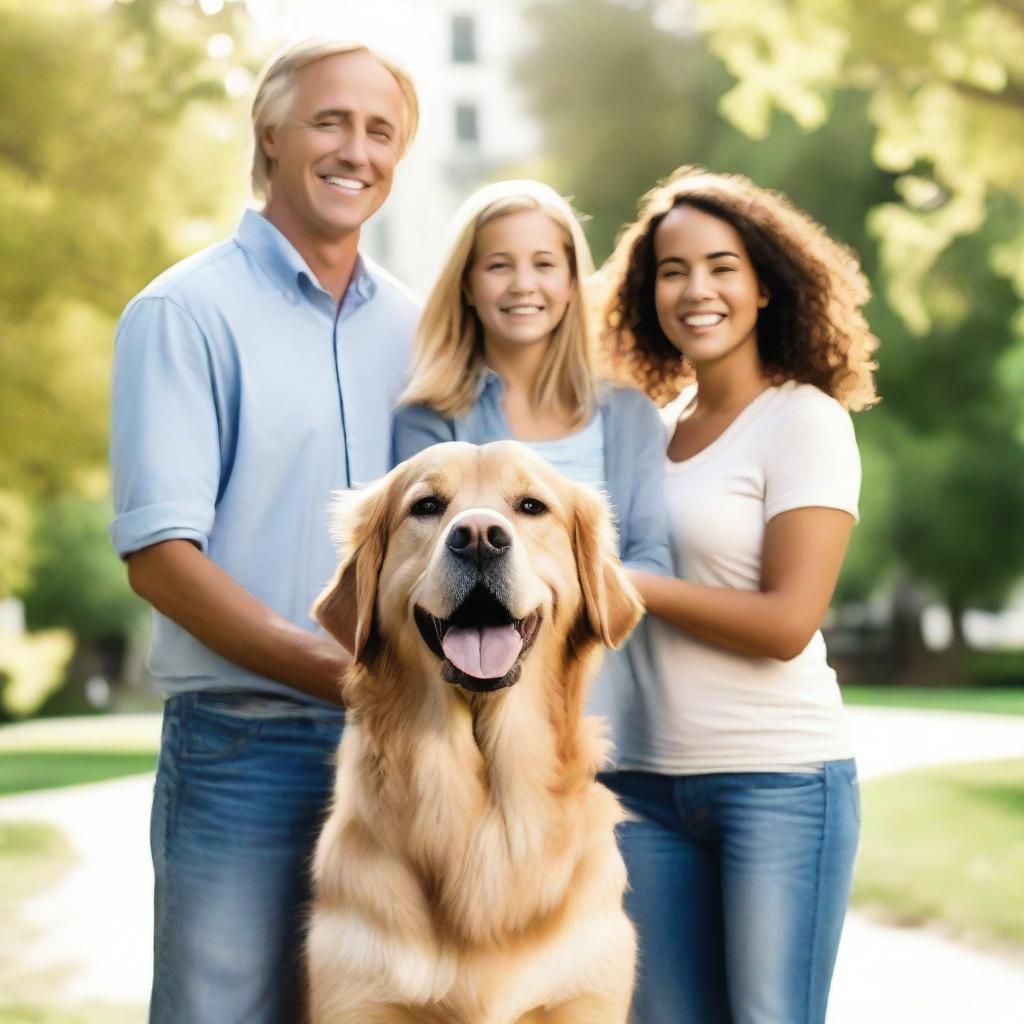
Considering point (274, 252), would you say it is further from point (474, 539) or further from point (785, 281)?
point (785, 281)

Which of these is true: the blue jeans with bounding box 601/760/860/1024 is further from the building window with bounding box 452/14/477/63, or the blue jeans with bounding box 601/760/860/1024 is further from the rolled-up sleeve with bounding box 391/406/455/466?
the building window with bounding box 452/14/477/63

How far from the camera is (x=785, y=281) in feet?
11.9

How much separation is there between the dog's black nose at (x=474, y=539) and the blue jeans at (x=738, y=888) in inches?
35.1

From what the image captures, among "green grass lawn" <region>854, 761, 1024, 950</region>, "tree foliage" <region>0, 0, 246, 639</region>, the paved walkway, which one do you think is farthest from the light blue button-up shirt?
"tree foliage" <region>0, 0, 246, 639</region>

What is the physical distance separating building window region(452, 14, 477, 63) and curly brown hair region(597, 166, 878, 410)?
48910 millimetres

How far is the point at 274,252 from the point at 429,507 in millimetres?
771

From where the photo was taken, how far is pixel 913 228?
1239cm

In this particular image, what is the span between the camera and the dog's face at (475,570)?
287cm

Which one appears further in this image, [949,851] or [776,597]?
[949,851]

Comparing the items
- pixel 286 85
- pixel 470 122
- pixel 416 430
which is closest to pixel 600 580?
pixel 416 430

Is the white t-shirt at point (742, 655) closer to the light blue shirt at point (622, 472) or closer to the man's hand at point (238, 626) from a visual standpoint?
the light blue shirt at point (622, 472)

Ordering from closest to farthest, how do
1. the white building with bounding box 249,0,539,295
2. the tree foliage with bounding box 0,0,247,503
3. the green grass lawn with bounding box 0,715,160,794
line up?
the tree foliage with bounding box 0,0,247,503 → the green grass lawn with bounding box 0,715,160,794 → the white building with bounding box 249,0,539,295

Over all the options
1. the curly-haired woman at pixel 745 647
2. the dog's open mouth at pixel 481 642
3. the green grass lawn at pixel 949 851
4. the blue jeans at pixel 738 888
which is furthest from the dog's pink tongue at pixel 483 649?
the green grass lawn at pixel 949 851

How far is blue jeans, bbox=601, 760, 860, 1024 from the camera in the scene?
3.30m
